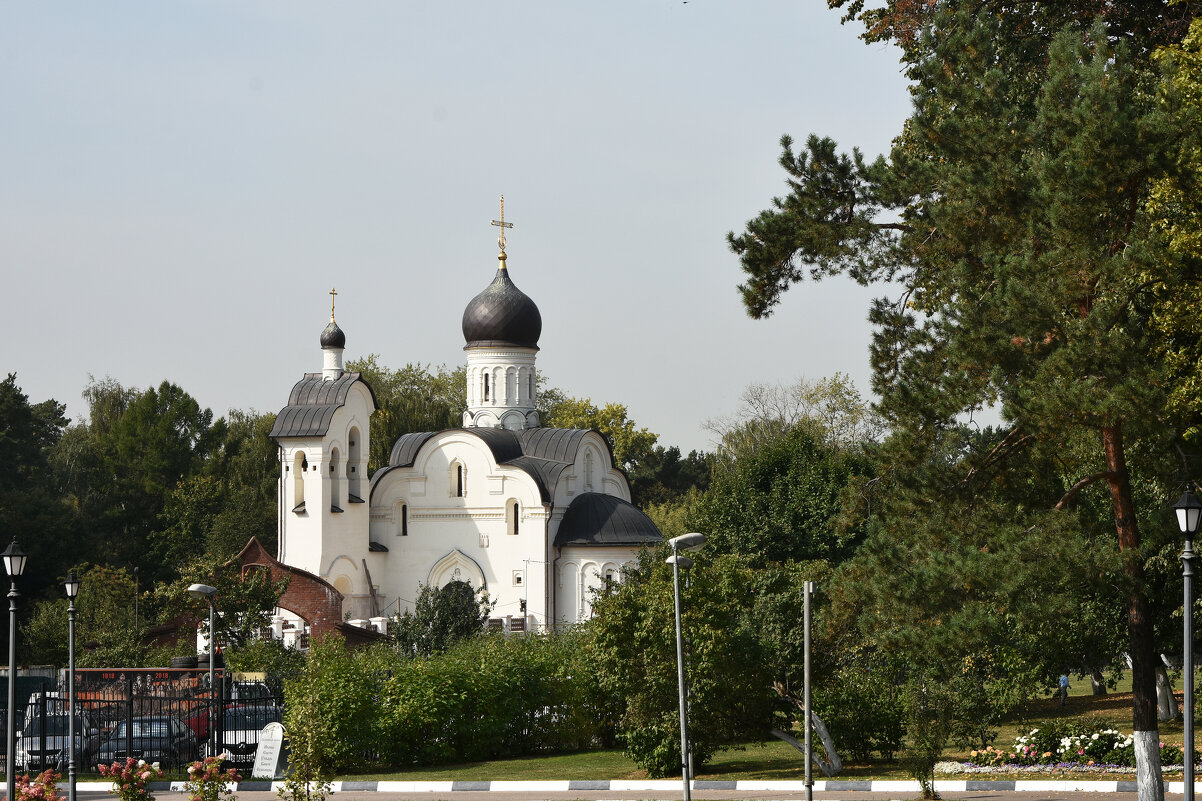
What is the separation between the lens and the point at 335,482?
43.4 metres

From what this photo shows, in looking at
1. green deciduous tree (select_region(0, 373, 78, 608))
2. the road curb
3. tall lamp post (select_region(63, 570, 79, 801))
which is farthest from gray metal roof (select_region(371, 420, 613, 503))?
tall lamp post (select_region(63, 570, 79, 801))

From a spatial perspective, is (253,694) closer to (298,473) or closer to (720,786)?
(720,786)

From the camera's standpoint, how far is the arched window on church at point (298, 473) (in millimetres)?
43188

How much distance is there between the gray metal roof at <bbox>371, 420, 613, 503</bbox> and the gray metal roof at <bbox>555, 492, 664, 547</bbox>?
3.58ft

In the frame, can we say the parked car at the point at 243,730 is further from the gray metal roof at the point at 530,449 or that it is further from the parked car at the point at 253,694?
the gray metal roof at the point at 530,449

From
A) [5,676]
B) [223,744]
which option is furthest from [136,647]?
[223,744]

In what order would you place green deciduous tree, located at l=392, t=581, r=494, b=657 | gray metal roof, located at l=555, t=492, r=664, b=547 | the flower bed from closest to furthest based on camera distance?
the flower bed
green deciduous tree, located at l=392, t=581, r=494, b=657
gray metal roof, located at l=555, t=492, r=664, b=547

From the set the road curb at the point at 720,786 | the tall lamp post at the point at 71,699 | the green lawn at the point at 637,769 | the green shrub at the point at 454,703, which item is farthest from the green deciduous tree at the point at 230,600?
the tall lamp post at the point at 71,699

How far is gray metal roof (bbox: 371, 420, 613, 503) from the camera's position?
43.2 metres

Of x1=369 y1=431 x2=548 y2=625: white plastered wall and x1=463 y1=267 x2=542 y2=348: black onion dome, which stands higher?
x1=463 y1=267 x2=542 y2=348: black onion dome

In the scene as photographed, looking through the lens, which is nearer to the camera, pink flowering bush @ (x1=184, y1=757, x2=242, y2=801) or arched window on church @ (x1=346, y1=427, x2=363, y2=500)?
pink flowering bush @ (x1=184, y1=757, x2=242, y2=801)

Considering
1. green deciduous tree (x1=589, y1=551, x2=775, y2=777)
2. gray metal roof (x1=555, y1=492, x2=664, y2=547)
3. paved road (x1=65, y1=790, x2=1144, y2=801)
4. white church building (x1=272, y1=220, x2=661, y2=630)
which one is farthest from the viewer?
white church building (x1=272, y1=220, x2=661, y2=630)

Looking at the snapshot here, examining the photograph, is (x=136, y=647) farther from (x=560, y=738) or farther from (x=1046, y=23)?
(x=1046, y=23)

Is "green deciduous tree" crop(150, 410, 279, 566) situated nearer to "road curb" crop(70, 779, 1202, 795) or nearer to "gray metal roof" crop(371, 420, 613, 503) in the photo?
"gray metal roof" crop(371, 420, 613, 503)
